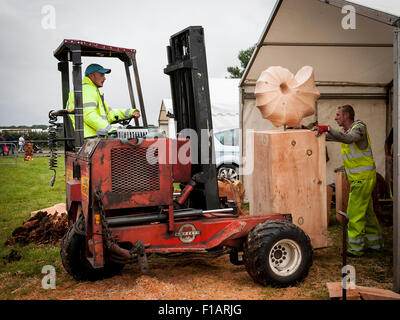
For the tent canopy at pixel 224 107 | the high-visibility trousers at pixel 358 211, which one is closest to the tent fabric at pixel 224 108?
the tent canopy at pixel 224 107

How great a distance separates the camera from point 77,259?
5.11m

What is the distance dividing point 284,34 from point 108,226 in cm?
506

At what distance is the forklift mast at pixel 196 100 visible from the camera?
507 cm

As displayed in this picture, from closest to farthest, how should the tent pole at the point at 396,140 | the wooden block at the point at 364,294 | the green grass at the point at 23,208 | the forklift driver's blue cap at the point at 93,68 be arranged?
the wooden block at the point at 364,294
the tent pole at the point at 396,140
the forklift driver's blue cap at the point at 93,68
the green grass at the point at 23,208

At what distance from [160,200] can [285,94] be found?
214 cm

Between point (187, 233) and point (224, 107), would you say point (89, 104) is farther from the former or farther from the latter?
point (224, 107)

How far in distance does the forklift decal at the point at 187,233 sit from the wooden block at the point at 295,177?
98 cm

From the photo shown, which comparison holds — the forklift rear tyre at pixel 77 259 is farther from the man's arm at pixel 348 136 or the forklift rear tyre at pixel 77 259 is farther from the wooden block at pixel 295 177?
the man's arm at pixel 348 136

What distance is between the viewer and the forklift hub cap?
4801mm

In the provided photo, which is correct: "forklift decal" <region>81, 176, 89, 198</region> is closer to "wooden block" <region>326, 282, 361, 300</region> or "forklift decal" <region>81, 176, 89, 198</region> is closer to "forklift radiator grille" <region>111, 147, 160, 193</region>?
"forklift radiator grille" <region>111, 147, 160, 193</region>

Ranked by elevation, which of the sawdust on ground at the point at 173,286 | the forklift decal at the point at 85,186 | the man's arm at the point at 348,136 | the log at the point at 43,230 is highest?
the man's arm at the point at 348,136

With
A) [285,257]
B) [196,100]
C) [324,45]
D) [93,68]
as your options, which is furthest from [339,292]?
[324,45]

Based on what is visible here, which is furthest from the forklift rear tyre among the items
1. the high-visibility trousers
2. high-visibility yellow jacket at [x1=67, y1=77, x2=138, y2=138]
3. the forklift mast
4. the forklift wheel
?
the high-visibility trousers

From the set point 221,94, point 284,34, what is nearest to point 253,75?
point 284,34
